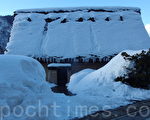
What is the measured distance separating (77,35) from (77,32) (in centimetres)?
40

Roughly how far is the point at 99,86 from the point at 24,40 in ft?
32.8

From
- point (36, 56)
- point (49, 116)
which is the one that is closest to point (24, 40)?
point (36, 56)

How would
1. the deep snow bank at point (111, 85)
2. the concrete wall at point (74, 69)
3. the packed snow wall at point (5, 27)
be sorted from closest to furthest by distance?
the deep snow bank at point (111, 85)
the concrete wall at point (74, 69)
the packed snow wall at point (5, 27)

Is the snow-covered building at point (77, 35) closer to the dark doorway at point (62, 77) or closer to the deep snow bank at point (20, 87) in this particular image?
the dark doorway at point (62, 77)

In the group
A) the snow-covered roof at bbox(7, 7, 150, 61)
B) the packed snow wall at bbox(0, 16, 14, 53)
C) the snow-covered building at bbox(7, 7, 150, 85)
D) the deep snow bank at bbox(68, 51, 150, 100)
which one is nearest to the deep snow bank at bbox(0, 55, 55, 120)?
the deep snow bank at bbox(68, 51, 150, 100)

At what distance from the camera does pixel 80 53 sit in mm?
16500

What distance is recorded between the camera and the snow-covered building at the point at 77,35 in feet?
54.2

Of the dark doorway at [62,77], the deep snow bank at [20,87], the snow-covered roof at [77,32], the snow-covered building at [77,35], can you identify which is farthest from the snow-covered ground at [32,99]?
the snow-covered roof at [77,32]

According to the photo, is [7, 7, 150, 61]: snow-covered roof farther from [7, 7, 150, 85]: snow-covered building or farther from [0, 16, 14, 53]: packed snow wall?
[0, 16, 14, 53]: packed snow wall

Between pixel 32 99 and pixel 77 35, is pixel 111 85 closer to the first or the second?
pixel 32 99

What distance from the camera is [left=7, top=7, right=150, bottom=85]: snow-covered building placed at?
16516mm

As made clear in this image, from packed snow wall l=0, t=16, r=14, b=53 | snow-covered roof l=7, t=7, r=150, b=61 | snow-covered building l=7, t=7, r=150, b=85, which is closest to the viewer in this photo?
snow-covered building l=7, t=7, r=150, b=85

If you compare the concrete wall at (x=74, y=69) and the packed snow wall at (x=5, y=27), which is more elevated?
the packed snow wall at (x=5, y=27)

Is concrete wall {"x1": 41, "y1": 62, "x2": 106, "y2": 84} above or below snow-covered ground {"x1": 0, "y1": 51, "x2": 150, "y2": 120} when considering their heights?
above
